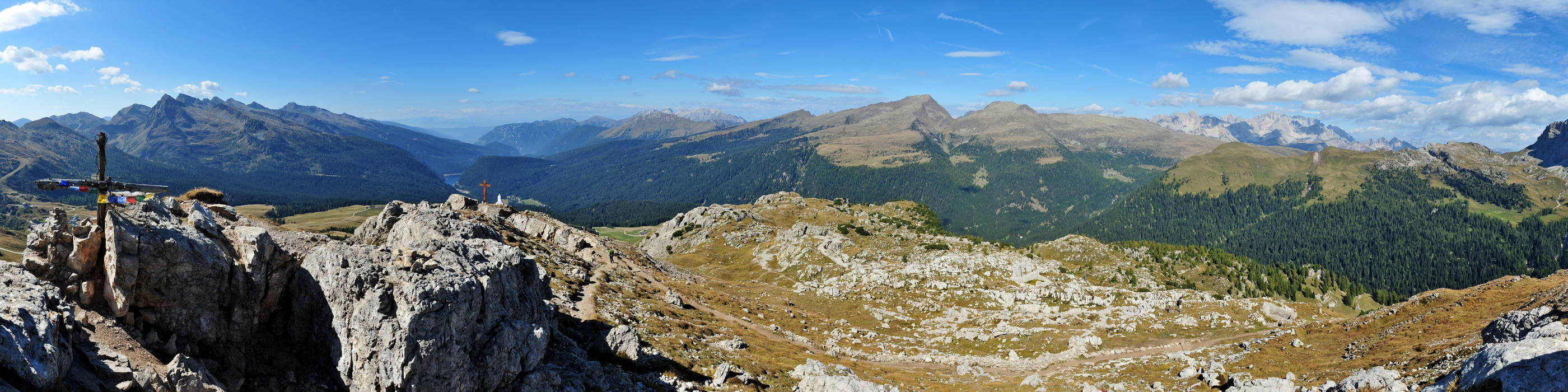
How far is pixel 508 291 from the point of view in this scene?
31.3 meters

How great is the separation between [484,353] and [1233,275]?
170819 millimetres

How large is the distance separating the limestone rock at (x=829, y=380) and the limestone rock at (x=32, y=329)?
3298 cm

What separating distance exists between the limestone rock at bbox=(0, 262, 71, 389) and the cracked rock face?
729cm

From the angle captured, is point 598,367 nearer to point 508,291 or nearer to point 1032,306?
point 508,291

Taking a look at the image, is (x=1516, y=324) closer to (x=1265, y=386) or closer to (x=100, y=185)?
(x=1265, y=386)

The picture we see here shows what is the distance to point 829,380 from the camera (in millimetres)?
38844

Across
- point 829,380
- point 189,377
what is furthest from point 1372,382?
point 189,377

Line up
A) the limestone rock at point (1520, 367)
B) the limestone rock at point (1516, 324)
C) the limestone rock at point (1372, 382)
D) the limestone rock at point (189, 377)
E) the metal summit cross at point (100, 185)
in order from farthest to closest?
the limestone rock at point (1516, 324) < the limestone rock at point (1372, 382) < the limestone rock at point (1520, 367) < the metal summit cross at point (100, 185) < the limestone rock at point (189, 377)

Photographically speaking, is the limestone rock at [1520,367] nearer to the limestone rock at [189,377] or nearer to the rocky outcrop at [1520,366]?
the rocky outcrop at [1520,366]

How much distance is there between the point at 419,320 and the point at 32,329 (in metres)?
9.76

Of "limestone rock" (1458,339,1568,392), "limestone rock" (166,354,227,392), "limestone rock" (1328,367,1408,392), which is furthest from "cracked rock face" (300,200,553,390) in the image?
"limestone rock" (1328,367,1408,392)

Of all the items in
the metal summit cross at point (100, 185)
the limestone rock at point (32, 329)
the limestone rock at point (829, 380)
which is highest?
the metal summit cross at point (100, 185)

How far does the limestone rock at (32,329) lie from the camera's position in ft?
47.2

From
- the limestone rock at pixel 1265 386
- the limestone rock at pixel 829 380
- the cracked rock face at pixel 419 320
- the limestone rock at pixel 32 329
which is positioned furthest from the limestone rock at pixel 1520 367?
the limestone rock at pixel 32 329
